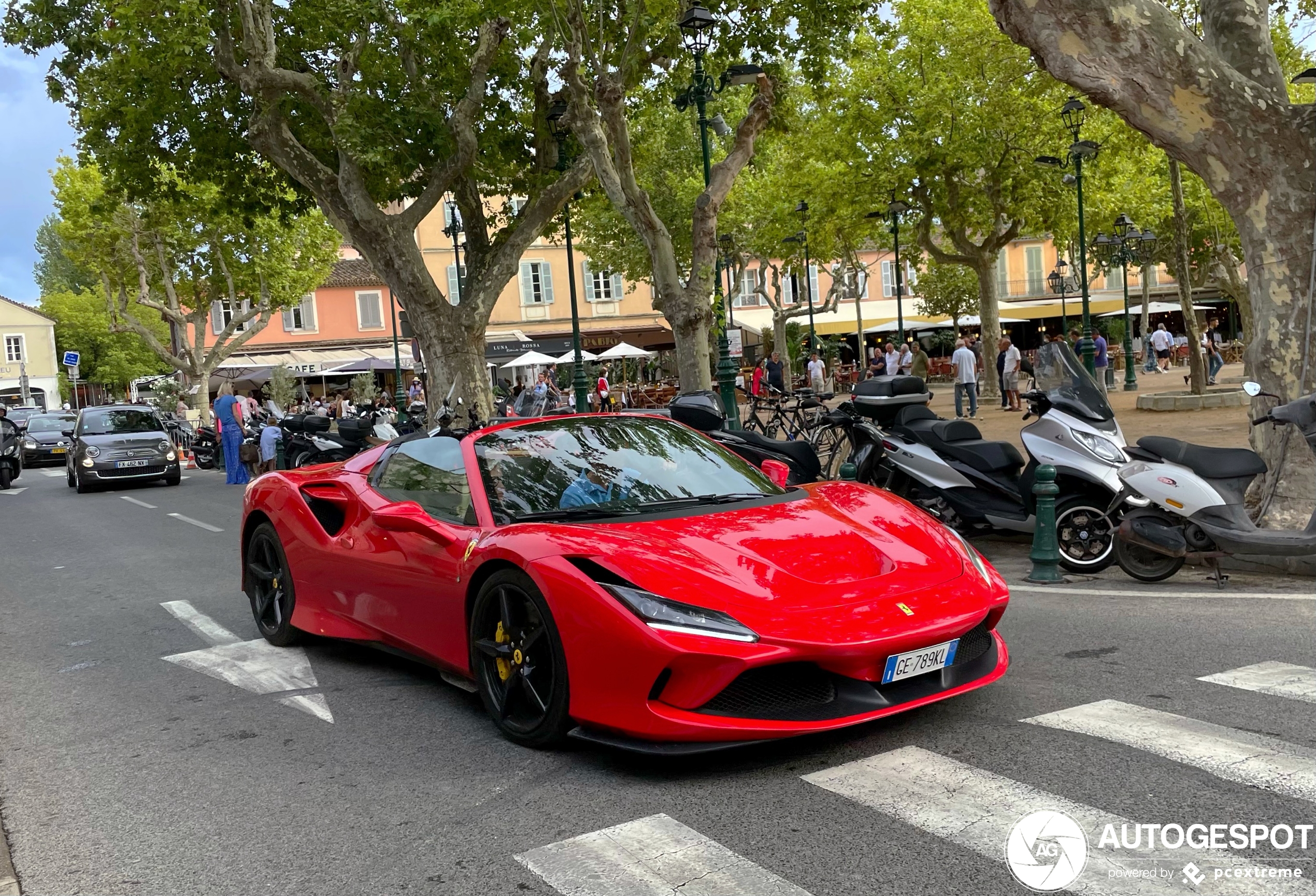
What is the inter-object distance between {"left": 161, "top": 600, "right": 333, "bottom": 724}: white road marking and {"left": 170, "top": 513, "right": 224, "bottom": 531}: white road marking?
691 cm

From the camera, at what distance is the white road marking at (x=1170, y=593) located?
6.96 meters

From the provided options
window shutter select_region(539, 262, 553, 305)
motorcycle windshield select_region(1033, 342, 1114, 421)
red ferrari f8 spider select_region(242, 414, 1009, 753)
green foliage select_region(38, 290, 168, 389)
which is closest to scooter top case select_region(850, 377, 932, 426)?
motorcycle windshield select_region(1033, 342, 1114, 421)

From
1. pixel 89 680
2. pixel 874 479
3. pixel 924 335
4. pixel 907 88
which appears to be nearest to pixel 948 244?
pixel 924 335

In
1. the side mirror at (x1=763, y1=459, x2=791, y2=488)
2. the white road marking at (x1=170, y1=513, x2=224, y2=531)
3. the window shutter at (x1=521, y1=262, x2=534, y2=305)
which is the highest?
the window shutter at (x1=521, y1=262, x2=534, y2=305)

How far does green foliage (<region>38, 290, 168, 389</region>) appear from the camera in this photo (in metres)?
83.7

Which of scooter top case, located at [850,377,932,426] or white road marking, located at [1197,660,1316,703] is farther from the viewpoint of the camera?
scooter top case, located at [850,377,932,426]

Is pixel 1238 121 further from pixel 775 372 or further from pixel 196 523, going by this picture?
pixel 775 372

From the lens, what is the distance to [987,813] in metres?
3.64

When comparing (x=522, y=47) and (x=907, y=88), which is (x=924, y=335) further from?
(x=522, y=47)

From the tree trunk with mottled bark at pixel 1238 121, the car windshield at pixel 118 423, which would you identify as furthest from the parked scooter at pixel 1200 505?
the car windshield at pixel 118 423

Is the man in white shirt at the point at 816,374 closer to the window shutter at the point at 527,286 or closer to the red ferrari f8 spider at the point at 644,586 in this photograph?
the red ferrari f8 spider at the point at 644,586

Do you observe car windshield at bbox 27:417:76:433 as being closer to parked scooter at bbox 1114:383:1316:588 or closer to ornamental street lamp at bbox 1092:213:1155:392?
ornamental street lamp at bbox 1092:213:1155:392

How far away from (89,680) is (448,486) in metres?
2.54

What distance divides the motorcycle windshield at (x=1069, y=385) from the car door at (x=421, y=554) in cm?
460
